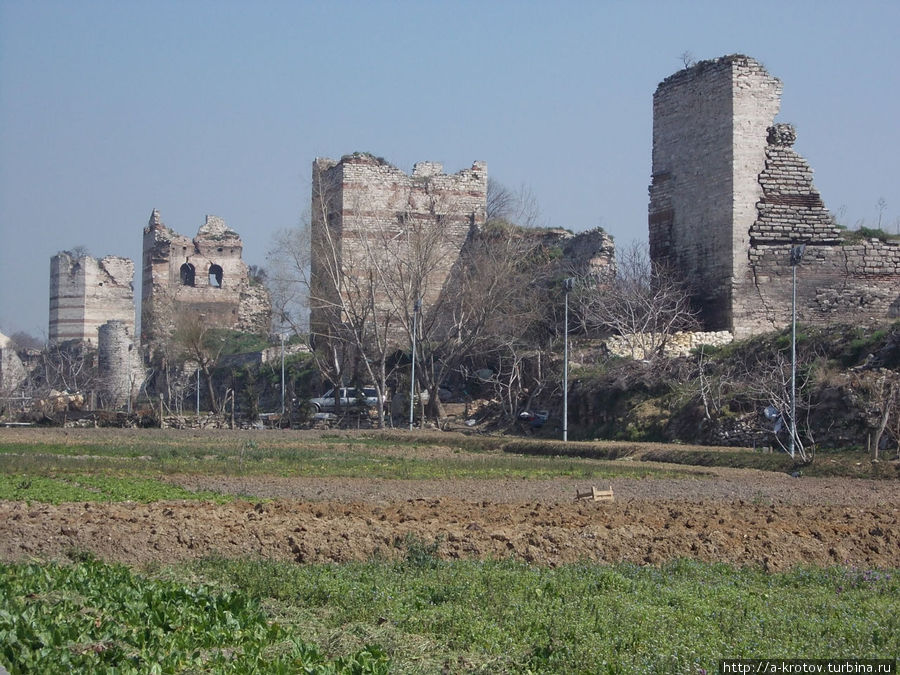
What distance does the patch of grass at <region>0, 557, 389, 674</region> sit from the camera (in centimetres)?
633

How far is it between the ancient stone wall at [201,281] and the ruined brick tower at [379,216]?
14951 mm

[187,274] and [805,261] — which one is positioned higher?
[187,274]

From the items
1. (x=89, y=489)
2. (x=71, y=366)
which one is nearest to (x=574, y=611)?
(x=89, y=489)

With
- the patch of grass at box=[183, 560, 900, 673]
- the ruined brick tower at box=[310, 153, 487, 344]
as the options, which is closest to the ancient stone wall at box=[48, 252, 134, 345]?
the ruined brick tower at box=[310, 153, 487, 344]

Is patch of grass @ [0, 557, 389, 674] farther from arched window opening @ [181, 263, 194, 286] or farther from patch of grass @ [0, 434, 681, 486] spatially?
arched window opening @ [181, 263, 194, 286]

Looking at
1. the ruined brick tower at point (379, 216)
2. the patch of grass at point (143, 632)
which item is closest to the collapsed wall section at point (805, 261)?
the ruined brick tower at point (379, 216)

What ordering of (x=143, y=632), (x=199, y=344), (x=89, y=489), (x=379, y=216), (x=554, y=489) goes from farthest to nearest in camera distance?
(x=199, y=344), (x=379, y=216), (x=554, y=489), (x=89, y=489), (x=143, y=632)

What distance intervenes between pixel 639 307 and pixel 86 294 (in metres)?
37.6

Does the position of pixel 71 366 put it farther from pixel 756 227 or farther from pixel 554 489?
pixel 554 489

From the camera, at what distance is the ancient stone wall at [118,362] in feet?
174

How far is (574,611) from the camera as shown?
755 cm

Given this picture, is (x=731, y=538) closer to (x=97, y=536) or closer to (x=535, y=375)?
(x=97, y=536)

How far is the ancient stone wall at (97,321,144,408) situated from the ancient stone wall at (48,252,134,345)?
8.24 metres

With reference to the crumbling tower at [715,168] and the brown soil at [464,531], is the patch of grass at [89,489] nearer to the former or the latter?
the brown soil at [464,531]
